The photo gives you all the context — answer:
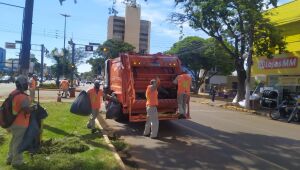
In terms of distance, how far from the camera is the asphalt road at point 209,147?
9.80 m

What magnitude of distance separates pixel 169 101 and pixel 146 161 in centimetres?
557

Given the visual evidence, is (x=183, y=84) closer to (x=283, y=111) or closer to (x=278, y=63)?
(x=283, y=111)

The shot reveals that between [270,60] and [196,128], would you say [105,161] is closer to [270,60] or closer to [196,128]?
[196,128]

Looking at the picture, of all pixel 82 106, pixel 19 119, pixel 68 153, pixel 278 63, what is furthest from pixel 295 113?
pixel 19 119

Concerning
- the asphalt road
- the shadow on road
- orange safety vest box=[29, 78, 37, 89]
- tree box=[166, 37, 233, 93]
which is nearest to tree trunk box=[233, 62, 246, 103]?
orange safety vest box=[29, 78, 37, 89]

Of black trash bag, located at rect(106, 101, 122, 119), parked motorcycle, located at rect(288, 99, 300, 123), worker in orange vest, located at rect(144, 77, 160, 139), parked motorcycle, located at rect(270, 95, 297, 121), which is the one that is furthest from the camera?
parked motorcycle, located at rect(270, 95, 297, 121)

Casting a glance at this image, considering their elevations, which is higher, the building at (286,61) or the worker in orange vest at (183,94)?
the building at (286,61)

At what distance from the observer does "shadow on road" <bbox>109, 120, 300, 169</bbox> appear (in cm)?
974

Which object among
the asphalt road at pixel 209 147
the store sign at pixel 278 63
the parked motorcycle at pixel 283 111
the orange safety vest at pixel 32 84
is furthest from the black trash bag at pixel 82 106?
the store sign at pixel 278 63

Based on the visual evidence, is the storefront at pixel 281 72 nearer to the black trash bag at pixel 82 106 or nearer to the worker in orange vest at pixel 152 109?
the worker in orange vest at pixel 152 109

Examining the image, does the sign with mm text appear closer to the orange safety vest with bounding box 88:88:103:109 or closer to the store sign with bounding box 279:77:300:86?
the store sign with bounding box 279:77:300:86

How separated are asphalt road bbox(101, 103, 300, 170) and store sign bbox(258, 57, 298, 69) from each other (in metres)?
13.7

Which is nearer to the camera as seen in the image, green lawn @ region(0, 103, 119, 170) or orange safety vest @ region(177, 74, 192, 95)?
green lawn @ region(0, 103, 119, 170)

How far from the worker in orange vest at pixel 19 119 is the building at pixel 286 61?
2309 cm
